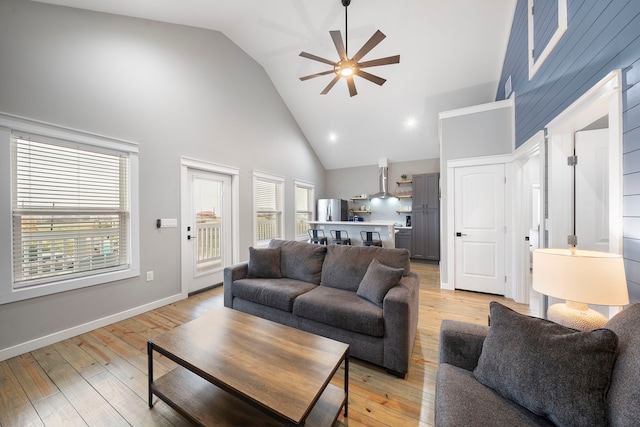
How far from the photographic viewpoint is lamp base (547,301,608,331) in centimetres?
136

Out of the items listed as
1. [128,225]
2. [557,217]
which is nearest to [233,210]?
[128,225]

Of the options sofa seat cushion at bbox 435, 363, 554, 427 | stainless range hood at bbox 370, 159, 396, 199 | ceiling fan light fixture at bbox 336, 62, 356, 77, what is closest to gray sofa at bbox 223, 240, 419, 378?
sofa seat cushion at bbox 435, 363, 554, 427

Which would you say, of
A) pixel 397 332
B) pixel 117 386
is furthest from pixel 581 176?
pixel 117 386

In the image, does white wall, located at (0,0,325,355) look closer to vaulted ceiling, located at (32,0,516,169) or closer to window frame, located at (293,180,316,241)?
vaulted ceiling, located at (32,0,516,169)

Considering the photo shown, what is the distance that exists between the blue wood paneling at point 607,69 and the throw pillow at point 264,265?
282cm

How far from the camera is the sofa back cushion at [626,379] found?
0.79m

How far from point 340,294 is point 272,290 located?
2.31ft

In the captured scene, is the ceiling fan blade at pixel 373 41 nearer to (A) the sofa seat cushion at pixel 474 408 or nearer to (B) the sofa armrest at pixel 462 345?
(B) the sofa armrest at pixel 462 345

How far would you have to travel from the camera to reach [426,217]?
6.09 meters

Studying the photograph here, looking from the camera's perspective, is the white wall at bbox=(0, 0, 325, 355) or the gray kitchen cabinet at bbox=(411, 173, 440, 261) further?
the gray kitchen cabinet at bbox=(411, 173, 440, 261)

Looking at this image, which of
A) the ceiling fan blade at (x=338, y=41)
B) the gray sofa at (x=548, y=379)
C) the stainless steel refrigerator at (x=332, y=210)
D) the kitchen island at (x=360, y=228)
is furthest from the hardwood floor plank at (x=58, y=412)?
the stainless steel refrigerator at (x=332, y=210)

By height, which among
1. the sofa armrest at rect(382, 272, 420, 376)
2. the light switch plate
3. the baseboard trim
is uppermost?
the light switch plate

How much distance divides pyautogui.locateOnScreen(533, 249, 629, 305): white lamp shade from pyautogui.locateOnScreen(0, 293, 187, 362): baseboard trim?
158 inches

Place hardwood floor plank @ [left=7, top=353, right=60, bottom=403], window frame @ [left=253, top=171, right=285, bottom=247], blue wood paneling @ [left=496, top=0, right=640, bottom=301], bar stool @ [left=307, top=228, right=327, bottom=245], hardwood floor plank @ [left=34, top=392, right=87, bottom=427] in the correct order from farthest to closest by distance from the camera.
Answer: bar stool @ [left=307, top=228, right=327, bottom=245], window frame @ [left=253, top=171, right=285, bottom=247], hardwood floor plank @ [left=7, top=353, right=60, bottom=403], hardwood floor plank @ [left=34, top=392, right=87, bottom=427], blue wood paneling @ [left=496, top=0, right=640, bottom=301]
